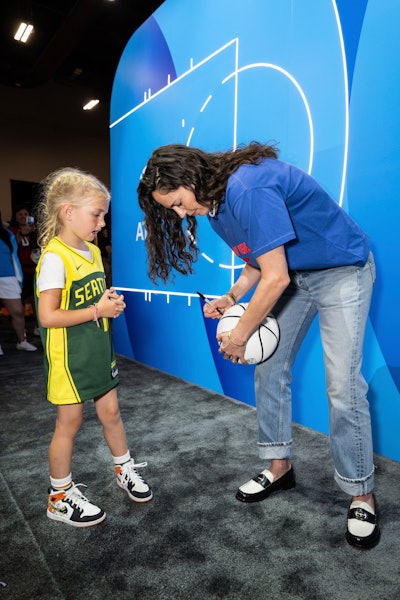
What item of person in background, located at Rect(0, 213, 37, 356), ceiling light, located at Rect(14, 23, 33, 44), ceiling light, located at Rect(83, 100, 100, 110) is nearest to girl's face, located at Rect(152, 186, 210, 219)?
person in background, located at Rect(0, 213, 37, 356)

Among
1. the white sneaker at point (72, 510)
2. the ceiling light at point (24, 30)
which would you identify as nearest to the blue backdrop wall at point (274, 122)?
the white sneaker at point (72, 510)

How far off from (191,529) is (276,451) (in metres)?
0.42

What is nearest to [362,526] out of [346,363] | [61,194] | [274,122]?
[346,363]

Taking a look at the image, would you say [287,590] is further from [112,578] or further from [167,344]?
[167,344]

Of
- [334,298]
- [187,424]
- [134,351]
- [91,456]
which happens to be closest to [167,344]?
[134,351]

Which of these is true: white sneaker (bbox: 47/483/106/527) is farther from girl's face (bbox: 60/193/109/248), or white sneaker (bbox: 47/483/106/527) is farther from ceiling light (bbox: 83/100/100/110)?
ceiling light (bbox: 83/100/100/110)

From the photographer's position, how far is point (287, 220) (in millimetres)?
1110

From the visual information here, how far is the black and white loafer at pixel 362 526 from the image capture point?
1.27 metres

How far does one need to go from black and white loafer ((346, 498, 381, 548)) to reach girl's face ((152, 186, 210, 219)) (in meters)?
1.06

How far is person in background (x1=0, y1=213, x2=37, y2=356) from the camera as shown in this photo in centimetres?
418

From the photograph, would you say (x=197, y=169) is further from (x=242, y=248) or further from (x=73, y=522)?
(x=73, y=522)

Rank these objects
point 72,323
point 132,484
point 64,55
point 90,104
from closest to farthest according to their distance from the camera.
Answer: point 72,323 → point 132,484 → point 64,55 → point 90,104

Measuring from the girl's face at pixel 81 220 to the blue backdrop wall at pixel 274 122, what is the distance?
3.74 feet

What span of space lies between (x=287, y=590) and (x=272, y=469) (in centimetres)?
52
